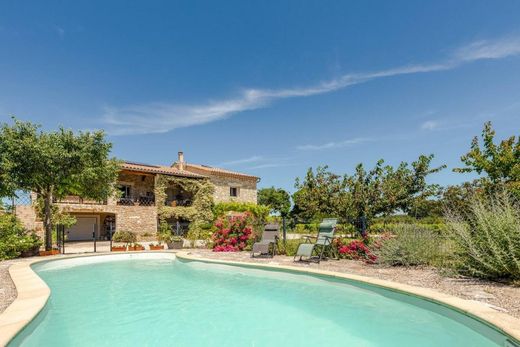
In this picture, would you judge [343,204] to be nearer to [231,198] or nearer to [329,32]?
[329,32]

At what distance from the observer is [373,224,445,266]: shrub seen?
761 centimetres

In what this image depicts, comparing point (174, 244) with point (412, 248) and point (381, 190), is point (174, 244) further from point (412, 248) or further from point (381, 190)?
point (412, 248)

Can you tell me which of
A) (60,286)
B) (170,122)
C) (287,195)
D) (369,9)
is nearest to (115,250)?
(60,286)

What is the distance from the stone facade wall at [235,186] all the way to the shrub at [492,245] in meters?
21.5

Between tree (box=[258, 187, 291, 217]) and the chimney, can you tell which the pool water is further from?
tree (box=[258, 187, 291, 217])

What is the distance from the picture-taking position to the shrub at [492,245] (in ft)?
17.6

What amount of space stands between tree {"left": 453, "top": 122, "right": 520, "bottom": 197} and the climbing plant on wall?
651 inches

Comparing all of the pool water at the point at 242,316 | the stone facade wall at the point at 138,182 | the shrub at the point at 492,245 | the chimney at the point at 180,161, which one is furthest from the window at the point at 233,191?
the shrub at the point at 492,245

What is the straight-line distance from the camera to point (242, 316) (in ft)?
17.1

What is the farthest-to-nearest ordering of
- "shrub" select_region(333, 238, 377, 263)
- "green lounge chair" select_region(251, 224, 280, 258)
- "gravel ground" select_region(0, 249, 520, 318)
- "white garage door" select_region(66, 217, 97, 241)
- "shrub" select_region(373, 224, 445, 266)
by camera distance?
1. "white garage door" select_region(66, 217, 97, 241)
2. "green lounge chair" select_region(251, 224, 280, 258)
3. "shrub" select_region(333, 238, 377, 263)
4. "shrub" select_region(373, 224, 445, 266)
5. "gravel ground" select_region(0, 249, 520, 318)

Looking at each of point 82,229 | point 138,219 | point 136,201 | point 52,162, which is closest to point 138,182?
point 136,201

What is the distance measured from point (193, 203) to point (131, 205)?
4.55 meters

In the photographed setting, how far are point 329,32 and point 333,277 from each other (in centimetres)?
1149

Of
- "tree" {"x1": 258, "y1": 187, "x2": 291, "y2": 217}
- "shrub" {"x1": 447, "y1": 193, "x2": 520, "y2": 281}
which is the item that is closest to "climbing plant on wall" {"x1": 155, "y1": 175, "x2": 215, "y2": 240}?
"shrub" {"x1": 447, "y1": 193, "x2": 520, "y2": 281}
